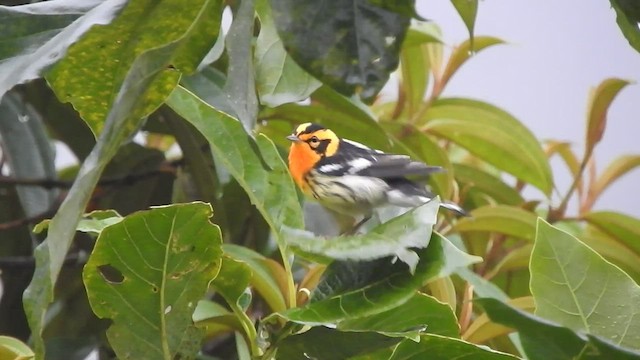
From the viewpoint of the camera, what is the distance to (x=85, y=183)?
438mm

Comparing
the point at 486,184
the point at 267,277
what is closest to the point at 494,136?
the point at 486,184

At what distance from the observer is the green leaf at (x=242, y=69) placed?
2.05ft

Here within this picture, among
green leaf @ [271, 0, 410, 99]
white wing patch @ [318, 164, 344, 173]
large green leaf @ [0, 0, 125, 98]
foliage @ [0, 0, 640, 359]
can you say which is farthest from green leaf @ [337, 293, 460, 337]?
white wing patch @ [318, 164, 344, 173]

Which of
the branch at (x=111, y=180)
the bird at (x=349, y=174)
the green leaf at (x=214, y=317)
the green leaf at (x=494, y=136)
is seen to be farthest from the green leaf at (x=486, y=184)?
the green leaf at (x=214, y=317)

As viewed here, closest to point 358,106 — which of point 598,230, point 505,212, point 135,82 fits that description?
point 505,212

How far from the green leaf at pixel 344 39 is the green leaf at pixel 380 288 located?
0.37ft

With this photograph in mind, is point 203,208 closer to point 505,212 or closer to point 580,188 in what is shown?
point 505,212

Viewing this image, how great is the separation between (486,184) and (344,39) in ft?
2.57

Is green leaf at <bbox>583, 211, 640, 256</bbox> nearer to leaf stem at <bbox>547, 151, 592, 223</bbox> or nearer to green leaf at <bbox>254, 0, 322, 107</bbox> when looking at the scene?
leaf stem at <bbox>547, 151, 592, 223</bbox>

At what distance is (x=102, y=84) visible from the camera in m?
0.57

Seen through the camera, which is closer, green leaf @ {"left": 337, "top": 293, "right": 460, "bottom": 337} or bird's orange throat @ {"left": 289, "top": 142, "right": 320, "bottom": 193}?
green leaf @ {"left": 337, "top": 293, "right": 460, "bottom": 337}

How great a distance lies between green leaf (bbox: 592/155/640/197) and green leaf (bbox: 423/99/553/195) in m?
0.15

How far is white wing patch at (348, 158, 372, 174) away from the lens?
3.92 feet

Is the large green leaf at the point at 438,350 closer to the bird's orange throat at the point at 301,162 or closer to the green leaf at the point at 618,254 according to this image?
the green leaf at the point at 618,254
